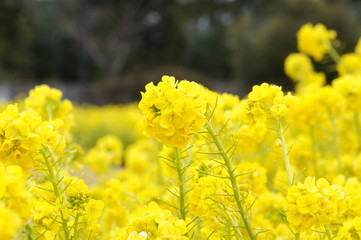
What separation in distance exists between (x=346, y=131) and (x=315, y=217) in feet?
8.44

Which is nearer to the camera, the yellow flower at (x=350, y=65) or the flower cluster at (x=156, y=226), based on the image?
the flower cluster at (x=156, y=226)

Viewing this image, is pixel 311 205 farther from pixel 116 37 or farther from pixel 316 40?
pixel 116 37

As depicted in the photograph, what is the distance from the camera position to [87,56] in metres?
33.7

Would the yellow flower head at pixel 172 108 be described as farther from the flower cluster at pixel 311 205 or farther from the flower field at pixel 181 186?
the flower cluster at pixel 311 205

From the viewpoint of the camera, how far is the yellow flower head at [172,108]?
1254 millimetres

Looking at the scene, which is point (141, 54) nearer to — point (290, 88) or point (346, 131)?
point (290, 88)

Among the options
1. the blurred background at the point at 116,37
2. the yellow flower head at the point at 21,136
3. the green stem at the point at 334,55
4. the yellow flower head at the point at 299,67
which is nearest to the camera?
the yellow flower head at the point at 21,136

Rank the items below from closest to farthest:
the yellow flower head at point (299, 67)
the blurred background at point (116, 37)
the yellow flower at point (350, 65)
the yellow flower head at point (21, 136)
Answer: the yellow flower head at point (21, 136) < the yellow flower at point (350, 65) < the yellow flower head at point (299, 67) < the blurred background at point (116, 37)

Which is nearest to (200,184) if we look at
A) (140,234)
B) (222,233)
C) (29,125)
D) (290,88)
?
(222,233)

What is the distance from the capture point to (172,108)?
1247mm

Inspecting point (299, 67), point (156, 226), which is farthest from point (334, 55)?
point (156, 226)

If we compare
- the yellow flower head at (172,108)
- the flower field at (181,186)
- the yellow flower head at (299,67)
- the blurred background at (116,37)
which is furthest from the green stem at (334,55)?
the blurred background at (116,37)

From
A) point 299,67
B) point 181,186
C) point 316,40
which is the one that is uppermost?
point 299,67

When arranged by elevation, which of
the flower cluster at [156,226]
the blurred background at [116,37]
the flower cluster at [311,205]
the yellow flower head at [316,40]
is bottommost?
the flower cluster at [156,226]
